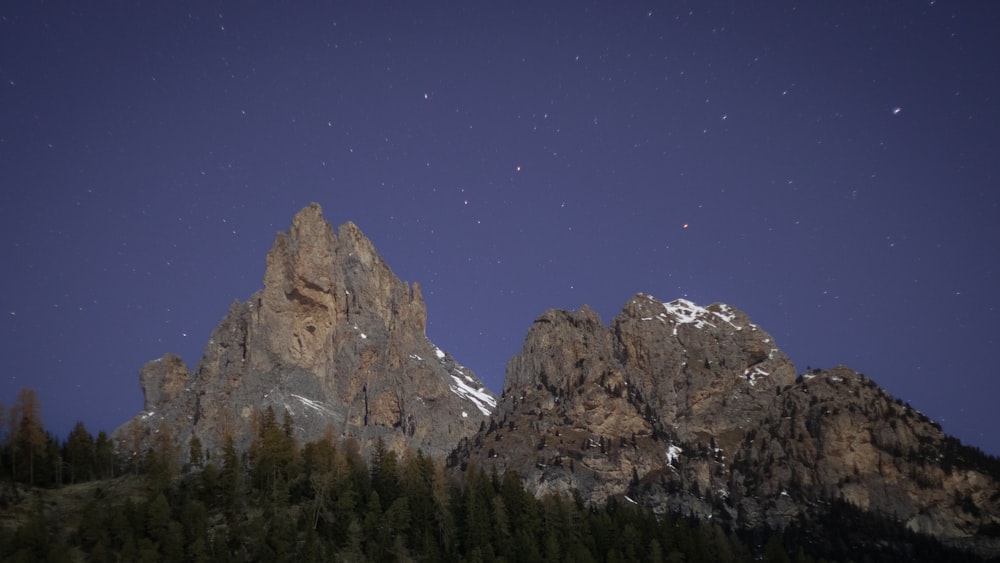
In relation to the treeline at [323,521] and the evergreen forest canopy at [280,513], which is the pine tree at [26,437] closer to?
the evergreen forest canopy at [280,513]

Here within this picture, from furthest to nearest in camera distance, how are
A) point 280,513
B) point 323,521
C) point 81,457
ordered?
point 81,457
point 323,521
point 280,513

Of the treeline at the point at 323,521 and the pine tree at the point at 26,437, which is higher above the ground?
the pine tree at the point at 26,437

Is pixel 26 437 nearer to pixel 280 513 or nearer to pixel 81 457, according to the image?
pixel 81 457

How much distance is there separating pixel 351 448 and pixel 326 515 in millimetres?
45613

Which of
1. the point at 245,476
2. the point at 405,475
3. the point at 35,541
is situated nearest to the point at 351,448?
the point at 405,475

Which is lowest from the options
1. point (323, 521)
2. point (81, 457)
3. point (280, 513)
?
point (323, 521)

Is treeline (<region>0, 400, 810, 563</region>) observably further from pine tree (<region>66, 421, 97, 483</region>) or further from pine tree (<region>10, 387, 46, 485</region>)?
pine tree (<region>10, 387, 46, 485</region>)

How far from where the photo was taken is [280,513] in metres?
104

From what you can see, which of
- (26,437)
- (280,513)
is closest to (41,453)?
(26,437)

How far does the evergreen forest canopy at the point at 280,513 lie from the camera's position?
303ft

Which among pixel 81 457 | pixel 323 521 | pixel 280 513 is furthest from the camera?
pixel 81 457

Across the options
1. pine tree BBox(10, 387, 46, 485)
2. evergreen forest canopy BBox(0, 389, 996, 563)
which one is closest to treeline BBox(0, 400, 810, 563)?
evergreen forest canopy BBox(0, 389, 996, 563)

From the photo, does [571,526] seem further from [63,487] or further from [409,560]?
[63,487]

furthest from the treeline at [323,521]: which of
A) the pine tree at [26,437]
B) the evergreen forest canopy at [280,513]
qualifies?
the pine tree at [26,437]
